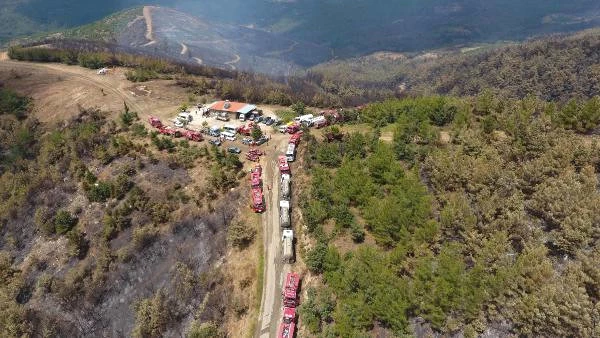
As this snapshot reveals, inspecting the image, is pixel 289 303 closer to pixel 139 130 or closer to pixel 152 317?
pixel 152 317

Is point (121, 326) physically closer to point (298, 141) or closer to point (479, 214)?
point (298, 141)

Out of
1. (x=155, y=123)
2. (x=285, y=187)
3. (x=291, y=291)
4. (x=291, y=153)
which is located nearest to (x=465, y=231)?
(x=291, y=291)

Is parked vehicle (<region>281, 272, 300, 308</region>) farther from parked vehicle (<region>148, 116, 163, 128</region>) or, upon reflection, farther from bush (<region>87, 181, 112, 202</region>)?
parked vehicle (<region>148, 116, 163, 128</region>)

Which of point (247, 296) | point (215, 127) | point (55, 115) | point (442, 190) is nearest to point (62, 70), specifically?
point (55, 115)

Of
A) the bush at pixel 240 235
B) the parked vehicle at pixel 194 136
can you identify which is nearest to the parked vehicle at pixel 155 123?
the parked vehicle at pixel 194 136

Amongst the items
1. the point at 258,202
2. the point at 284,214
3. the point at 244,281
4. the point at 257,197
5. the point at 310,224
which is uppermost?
the point at 257,197

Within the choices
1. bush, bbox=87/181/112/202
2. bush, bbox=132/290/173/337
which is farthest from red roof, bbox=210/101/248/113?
bush, bbox=132/290/173/337

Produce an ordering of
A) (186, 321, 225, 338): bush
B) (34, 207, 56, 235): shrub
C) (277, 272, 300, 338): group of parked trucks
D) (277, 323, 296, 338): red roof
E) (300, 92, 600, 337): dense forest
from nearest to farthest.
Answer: (300, 92, 600, 337): dense forest
(277, 323, 296, 338): red roof
(277, 272, 300, 338): group of parked trucks
(186, 321, 225, 338): bush
(34, 207, 56, 235): shrub
